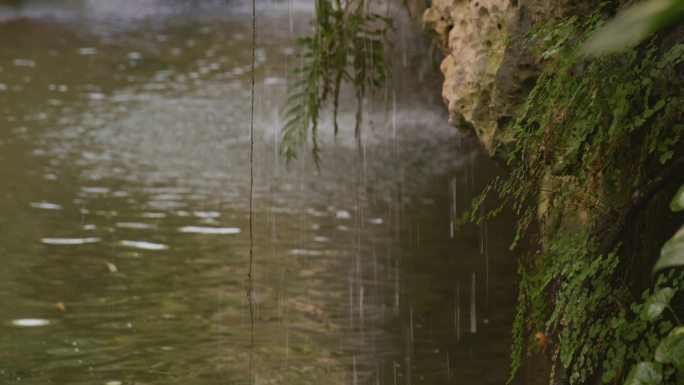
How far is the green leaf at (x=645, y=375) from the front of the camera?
2.11 m

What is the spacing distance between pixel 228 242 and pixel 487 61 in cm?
274

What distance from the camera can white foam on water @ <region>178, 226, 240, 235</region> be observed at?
7.27 m

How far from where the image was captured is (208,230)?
7.32 meters

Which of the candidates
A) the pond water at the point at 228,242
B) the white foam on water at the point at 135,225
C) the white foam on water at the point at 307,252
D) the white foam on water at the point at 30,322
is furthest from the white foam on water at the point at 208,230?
→ the white foam on water at the point at 30,322

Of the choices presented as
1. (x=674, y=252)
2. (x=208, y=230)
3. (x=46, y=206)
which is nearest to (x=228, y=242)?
(x=208, y=230)

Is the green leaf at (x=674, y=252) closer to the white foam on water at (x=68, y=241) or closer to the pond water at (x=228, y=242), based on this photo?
the pond water at (x=228, y=242)

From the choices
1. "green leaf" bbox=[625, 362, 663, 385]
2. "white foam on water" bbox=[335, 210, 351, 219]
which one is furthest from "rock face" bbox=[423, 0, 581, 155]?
"white foam on water" bbox=[335, 210, 351, 219]

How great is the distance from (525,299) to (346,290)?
9.21ft

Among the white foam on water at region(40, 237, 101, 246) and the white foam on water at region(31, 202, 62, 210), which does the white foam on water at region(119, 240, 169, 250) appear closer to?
the white foam on water at region(40, 237, 101, 246)

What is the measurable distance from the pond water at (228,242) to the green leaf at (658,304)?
1890 mm

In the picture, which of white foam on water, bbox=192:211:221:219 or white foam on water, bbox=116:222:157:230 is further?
white foam on water, bbox=192:211:221:219

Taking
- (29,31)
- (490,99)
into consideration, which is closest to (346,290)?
(490,99)

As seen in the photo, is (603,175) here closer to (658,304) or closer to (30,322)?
(658,304)

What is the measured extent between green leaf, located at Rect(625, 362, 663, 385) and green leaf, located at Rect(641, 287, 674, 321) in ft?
0.38
